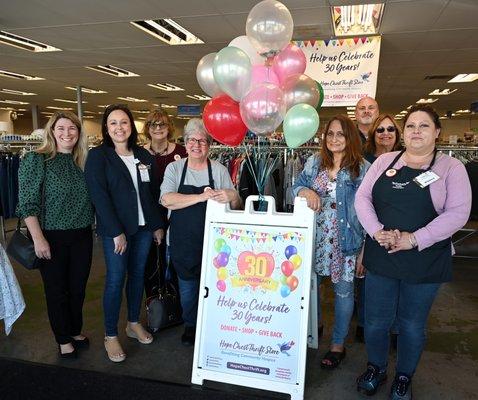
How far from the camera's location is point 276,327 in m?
2.04

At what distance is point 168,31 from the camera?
5262mm

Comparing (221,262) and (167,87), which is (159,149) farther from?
(167,87)

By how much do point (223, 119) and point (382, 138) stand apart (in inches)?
45.2

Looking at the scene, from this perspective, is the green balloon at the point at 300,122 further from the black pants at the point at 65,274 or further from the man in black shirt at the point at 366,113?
the black pants at the point at 65,274

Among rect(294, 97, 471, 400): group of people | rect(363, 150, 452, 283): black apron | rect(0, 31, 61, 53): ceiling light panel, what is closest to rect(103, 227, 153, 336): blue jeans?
rect(294, 97, 471, 400): group of people

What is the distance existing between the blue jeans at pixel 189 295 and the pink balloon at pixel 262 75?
1263mm

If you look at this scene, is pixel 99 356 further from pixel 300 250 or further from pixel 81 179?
pixel 300 250

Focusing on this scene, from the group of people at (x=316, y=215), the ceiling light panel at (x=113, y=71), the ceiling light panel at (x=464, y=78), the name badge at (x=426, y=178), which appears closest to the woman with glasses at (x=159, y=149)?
the group of people at (x=316, y=215)

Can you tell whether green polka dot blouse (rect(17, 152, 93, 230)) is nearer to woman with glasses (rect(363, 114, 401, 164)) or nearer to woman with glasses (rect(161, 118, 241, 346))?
woman with glasses (rect(161, 118, 241, 346))

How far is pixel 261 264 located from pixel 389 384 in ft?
3.37

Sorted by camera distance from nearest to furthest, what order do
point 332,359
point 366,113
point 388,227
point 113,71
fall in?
point 388,227, point 332,359, point 366,113, point 113,71

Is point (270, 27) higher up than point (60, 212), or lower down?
higher up

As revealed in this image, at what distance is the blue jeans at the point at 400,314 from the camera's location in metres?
1.92

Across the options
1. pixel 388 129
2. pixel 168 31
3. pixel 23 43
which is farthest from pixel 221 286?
pixel 23 43
